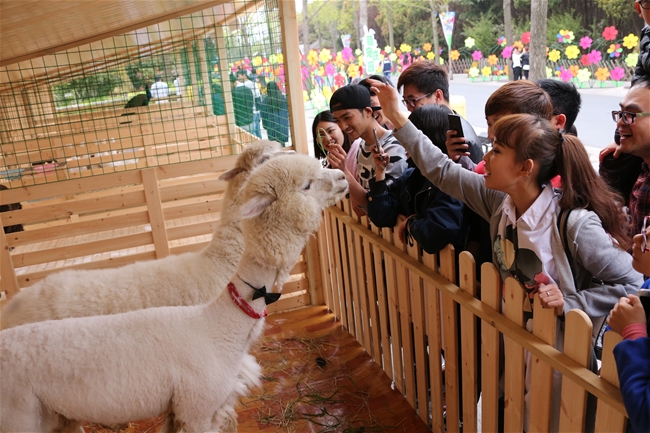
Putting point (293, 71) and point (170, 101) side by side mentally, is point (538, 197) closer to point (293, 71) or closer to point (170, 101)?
point (293, 71)

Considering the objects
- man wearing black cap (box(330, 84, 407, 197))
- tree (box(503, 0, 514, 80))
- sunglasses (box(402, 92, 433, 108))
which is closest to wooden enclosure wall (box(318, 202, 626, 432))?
man wearing black cap (box(330, 84, 407, 197))

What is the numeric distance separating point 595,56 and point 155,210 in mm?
3792

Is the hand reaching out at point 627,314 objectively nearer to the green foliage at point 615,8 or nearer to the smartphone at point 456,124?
the smartphone at point 456,124

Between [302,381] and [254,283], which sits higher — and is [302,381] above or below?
below

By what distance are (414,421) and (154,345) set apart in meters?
1.55

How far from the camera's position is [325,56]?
8.52 metres

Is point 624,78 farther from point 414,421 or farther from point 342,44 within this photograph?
point 342,44

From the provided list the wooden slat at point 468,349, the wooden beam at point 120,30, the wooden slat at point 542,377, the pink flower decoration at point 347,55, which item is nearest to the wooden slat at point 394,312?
the wooden slat at point 468,349

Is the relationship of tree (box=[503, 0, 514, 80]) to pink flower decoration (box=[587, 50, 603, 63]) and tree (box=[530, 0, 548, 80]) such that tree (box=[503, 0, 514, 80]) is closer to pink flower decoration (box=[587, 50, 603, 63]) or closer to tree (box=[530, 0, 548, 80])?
tree (box=[530, 0, 548, 80])

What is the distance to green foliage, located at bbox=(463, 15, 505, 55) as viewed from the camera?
5.10 meters

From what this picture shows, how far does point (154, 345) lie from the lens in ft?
5.47

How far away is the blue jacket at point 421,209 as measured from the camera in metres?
2.02

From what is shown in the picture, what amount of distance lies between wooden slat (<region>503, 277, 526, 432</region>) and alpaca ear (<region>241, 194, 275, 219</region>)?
0.86 metres

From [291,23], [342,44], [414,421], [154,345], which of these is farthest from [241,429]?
[342,44]
